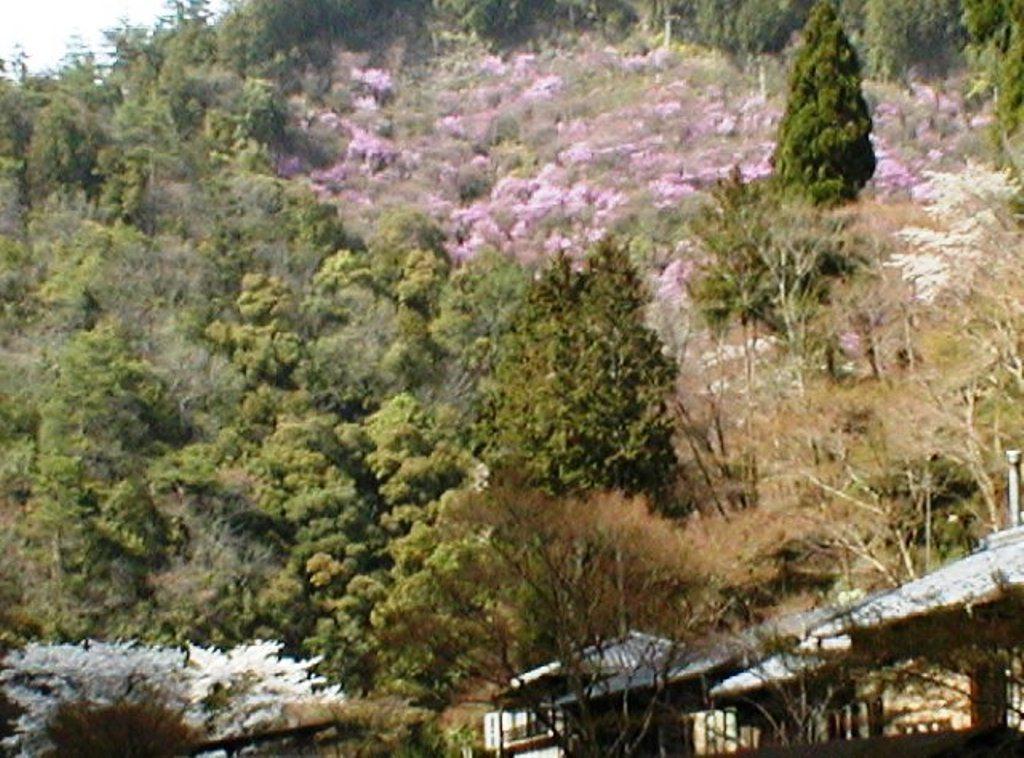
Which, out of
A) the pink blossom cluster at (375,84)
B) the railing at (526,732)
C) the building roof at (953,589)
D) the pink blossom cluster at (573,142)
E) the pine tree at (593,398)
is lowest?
the railing at (526,732)

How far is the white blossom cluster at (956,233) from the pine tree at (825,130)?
56.0 inches

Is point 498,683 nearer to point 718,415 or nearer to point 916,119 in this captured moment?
point 718,415

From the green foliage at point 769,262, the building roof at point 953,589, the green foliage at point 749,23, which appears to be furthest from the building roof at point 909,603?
the green foliage at point 749,23

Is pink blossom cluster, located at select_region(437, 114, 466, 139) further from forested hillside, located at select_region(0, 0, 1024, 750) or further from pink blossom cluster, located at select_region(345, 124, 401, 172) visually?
pink blossom cluster, located at select_region(345, 124, 401, 172)

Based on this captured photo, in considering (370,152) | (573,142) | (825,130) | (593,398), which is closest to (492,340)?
(825,130)

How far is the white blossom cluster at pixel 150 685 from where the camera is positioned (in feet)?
67.1

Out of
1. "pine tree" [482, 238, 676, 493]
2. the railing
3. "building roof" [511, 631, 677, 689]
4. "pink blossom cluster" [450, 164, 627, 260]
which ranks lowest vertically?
the railing

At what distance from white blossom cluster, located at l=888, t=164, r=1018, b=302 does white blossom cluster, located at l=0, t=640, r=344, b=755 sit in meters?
9.65

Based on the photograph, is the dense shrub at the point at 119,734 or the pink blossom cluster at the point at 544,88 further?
the pink blossom cluster at the point at 544,88

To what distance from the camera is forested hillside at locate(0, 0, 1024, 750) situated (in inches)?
758

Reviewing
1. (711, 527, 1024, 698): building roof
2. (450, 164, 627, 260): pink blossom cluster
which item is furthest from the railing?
(450, 164, 627, 260): pink blossom cluster

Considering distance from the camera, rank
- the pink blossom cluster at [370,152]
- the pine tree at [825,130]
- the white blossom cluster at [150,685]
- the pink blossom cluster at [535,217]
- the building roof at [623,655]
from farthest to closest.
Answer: the pink blossom cluster at [370,152], the pink blossom cluster at [535,217], the pine tree at [825,130], the white blossom cluster at [150,685], the building roof at [623,655]

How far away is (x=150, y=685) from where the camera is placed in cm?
2083

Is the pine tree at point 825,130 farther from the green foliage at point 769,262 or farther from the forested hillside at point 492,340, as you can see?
the green foliage at point 769,262
